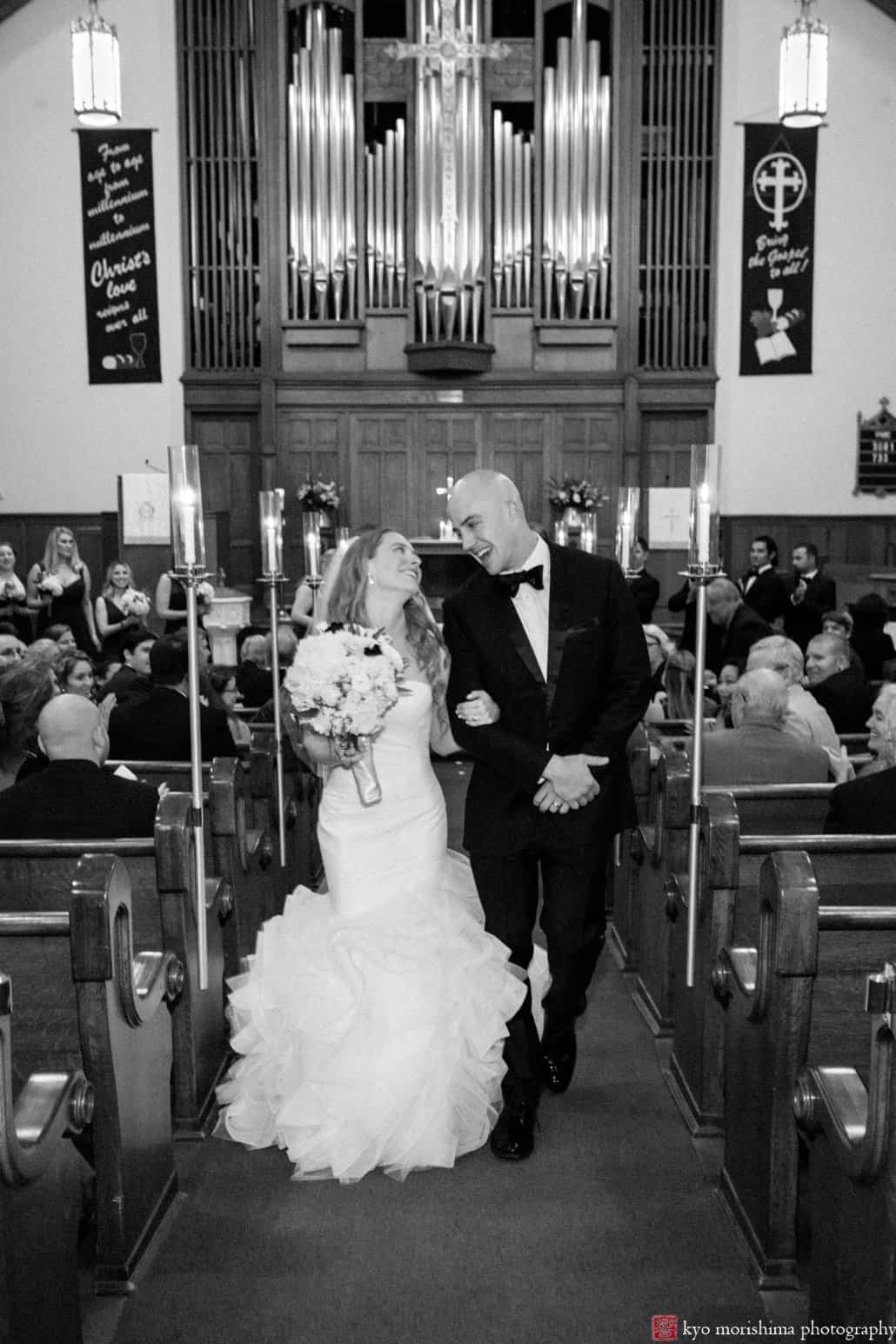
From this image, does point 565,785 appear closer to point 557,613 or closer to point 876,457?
point 557,613

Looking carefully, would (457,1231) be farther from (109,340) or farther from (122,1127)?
(109,340)

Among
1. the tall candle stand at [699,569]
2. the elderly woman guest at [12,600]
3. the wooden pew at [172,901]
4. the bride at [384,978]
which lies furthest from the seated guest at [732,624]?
the wooden pew at [172,901]

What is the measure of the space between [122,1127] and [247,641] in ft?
16.7

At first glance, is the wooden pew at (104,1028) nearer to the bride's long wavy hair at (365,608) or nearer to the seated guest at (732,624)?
the bride's long wavy hair at (365,608)

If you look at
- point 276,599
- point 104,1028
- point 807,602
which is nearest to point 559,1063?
point 104,1028

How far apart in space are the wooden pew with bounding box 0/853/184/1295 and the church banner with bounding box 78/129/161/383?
10.8 m

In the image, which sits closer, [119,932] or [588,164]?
[119,932]

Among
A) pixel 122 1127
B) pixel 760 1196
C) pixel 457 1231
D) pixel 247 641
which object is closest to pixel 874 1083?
pixel 760 1196

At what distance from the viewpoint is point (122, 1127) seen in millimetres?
2973

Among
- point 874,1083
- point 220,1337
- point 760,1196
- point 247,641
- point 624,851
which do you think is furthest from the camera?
point 247,641

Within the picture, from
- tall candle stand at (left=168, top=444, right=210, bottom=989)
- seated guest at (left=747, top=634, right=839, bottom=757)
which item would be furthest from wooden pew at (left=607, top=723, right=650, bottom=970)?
tall candle stand at (left=168, top=444, right=210, bottom=989)

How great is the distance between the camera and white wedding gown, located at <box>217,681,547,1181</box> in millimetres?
3492

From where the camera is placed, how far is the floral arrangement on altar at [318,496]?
12.9 m

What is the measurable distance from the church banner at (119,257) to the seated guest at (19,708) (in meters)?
9.06
